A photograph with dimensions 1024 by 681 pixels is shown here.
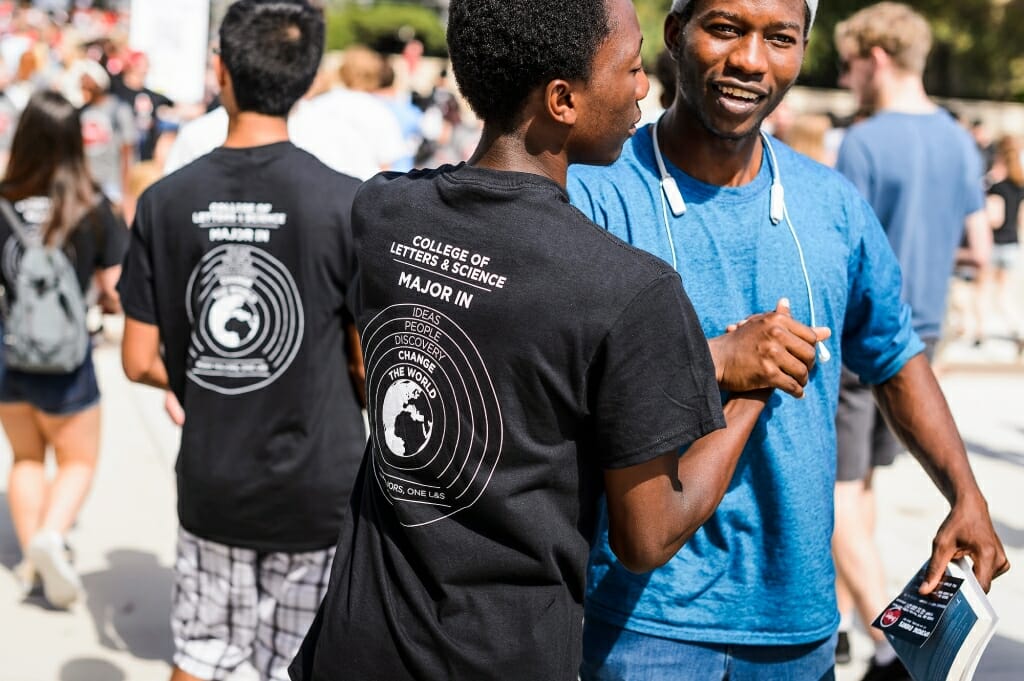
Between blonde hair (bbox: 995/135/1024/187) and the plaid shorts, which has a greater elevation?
the plaid shorts

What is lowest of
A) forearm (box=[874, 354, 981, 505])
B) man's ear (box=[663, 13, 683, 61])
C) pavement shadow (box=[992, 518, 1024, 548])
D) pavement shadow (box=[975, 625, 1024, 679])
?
pavement shadow (box=[992, 518, 1024, 548])

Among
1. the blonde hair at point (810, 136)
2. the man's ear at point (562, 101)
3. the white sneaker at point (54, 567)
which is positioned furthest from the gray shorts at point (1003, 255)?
the man's ear at point (562, 101)

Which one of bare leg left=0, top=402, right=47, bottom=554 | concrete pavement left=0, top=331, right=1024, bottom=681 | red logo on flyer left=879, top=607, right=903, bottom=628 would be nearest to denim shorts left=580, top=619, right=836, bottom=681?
red logo on flyer left=879, top=607, right=903, bottom=628

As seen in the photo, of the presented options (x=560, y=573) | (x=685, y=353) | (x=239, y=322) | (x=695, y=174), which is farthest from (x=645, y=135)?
(x=239, y=322)

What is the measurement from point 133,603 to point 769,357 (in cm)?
392

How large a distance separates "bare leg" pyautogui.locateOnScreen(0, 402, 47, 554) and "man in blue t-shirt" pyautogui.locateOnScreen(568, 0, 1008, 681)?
345cm

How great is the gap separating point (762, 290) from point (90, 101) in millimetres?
11792

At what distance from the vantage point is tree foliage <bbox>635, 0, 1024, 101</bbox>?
34062 millimetres

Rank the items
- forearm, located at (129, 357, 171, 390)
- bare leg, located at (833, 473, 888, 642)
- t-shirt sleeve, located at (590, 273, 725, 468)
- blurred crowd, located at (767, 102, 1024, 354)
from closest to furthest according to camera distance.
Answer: t-shirt sleeve, located at (590, 273, 725, 468), forearm, located at (129, 357, 171, 390), bare leg, located at (833, 473, 888, 642), blurred crowd, located at (767, 102, 1024, 354)

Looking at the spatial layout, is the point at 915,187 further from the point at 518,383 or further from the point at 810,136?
the point at 518,383

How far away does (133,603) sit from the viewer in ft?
17.2

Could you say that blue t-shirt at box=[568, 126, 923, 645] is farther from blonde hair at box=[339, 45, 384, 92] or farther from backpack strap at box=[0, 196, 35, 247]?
blonde hair at box=[339, 45, 384, 92]

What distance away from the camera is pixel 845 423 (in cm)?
470

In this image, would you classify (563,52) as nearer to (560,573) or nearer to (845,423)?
(560,573)
